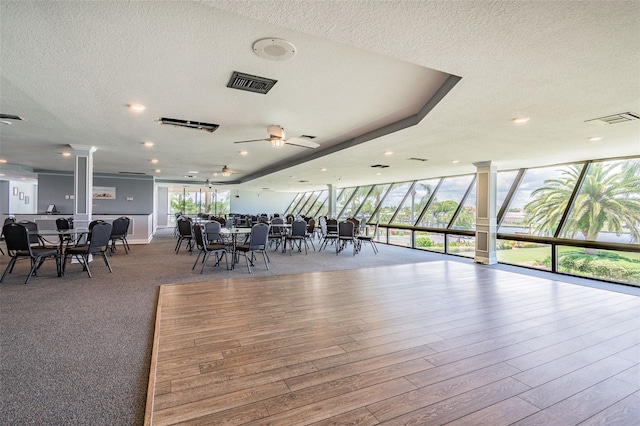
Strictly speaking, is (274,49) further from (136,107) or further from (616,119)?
(616,119)

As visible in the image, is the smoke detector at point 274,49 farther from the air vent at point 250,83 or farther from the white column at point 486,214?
the white column at point 486,214

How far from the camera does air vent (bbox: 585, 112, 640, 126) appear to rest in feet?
11.5

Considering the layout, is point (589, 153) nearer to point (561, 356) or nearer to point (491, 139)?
point (491, 139)

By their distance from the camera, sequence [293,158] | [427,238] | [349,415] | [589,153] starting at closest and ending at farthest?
1. [349,415]
2. [589,153]
3. [293,158]
4. [427,238]

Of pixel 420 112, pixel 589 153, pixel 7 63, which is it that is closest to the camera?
pixel 7 63

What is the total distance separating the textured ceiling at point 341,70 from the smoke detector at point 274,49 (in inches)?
2.1

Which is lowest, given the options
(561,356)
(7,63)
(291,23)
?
(561,356)

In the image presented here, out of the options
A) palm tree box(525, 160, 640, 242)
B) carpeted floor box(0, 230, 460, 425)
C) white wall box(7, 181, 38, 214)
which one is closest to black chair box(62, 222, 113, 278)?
carpeted floor box(0, 230, 460, 425)

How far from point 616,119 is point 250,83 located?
4269 millimetres

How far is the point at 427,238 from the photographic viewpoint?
9922 mm

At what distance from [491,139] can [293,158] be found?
478 cm

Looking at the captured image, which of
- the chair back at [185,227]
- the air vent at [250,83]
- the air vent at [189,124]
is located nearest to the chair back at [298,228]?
the chair back at [185,227]

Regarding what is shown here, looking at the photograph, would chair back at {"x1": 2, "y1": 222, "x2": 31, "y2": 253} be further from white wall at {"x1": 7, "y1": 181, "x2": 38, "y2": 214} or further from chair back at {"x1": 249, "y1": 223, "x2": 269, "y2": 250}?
white wall at {"x1": 7, "y1": 181, "x2": 38, "y2": 214}

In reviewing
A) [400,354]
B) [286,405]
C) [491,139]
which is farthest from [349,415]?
[491,139]
